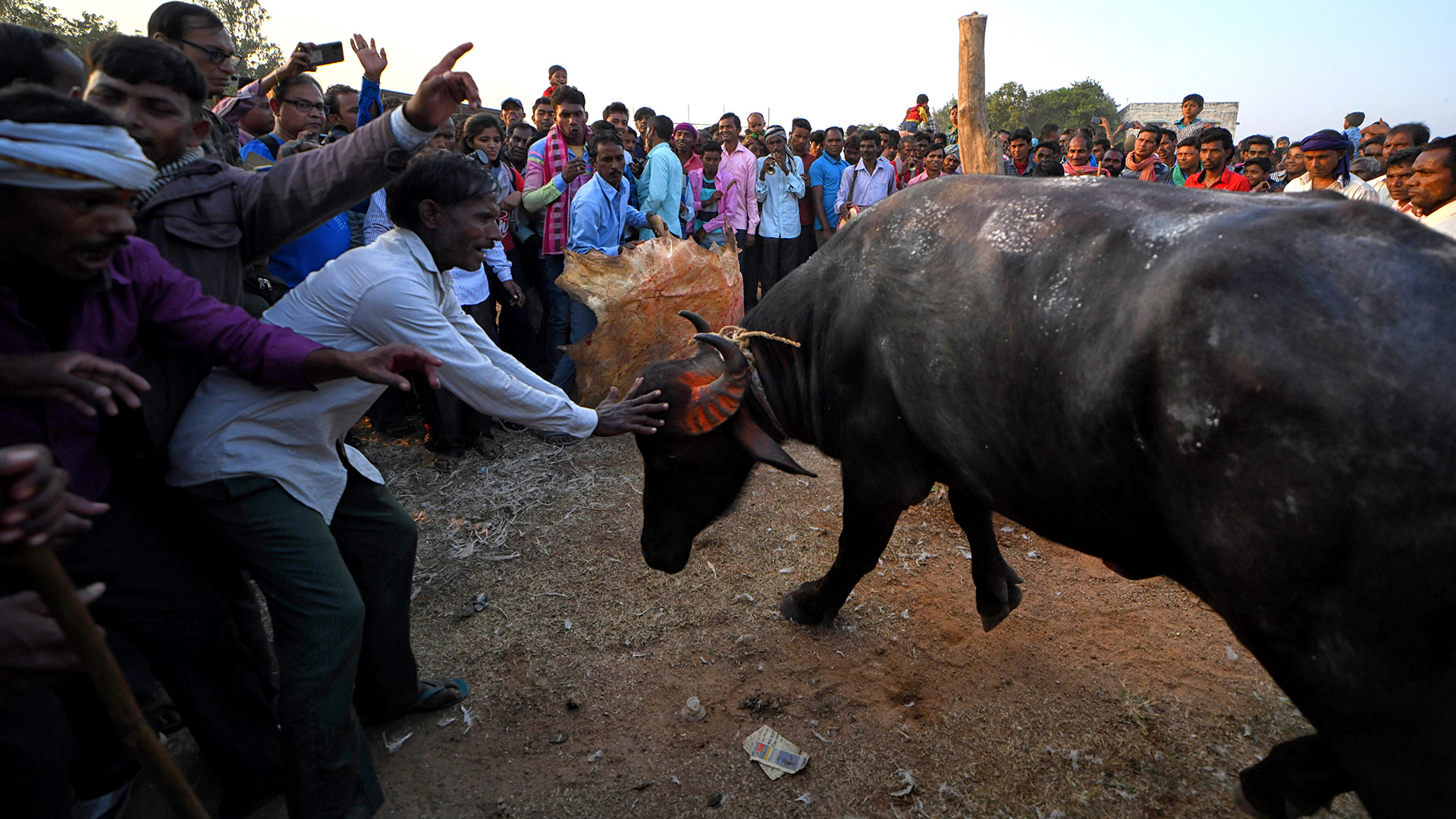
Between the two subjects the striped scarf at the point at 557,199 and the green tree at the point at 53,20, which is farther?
the green tree at the point at 53,20

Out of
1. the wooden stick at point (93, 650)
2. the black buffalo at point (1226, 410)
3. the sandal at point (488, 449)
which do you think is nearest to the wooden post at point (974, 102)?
the black buffalo at point (1226, 410)

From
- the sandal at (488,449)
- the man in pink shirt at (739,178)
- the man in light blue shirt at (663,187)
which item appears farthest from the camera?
the man in pink shirt at (739,178)

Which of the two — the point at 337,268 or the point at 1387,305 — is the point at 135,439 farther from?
the point at 1387,305

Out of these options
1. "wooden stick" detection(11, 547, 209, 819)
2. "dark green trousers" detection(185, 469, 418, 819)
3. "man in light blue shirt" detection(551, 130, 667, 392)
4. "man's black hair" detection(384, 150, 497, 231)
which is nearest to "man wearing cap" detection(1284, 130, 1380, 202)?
"man in light blue shirt" detection(551, 130, 667, 392)

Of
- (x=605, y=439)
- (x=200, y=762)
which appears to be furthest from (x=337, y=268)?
(x=605, y=439)

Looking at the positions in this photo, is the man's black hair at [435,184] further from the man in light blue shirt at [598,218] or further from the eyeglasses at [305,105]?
the man in light blue shirt at [598,218]

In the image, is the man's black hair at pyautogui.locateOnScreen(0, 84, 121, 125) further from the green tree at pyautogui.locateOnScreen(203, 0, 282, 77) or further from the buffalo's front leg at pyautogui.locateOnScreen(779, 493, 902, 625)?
the green tree at pyautogui.locateOnScreen(203, 0, 282, 77)

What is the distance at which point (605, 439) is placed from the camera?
6082 mm

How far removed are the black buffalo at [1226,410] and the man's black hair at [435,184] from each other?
54.4 inches

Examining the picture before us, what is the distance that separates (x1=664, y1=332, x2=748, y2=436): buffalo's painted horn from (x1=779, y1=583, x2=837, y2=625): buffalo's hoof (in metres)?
0.91

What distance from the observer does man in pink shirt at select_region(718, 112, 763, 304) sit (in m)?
8.99

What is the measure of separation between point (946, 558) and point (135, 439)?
3551mm

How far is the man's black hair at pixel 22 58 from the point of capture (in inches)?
94.4

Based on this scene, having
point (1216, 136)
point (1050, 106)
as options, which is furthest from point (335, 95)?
point (1050, 106)
